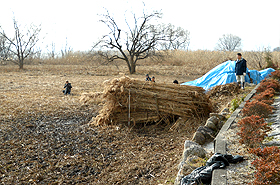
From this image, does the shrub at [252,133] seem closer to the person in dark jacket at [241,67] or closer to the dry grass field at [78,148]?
the dry grass field at [78,148]

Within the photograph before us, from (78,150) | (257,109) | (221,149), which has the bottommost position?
(78,150)

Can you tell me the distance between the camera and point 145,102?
7699mm

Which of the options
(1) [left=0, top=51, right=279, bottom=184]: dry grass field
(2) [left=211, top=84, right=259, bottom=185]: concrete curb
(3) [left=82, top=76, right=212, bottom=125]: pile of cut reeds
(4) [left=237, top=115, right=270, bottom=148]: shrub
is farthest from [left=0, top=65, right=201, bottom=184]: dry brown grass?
(4) [left=237, top=115, right=270, bottom=148]: shrub

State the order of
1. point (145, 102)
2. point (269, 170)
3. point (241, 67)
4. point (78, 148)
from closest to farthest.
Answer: point (269, 170) < point (78, 148) < point (145, 102) < point (241, 67)

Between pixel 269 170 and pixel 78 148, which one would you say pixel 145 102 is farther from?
pixel 269 170

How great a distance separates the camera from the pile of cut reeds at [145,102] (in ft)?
24.9

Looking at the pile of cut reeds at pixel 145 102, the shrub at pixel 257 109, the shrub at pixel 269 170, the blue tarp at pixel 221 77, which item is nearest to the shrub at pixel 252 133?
the shrub at pixel 269 170

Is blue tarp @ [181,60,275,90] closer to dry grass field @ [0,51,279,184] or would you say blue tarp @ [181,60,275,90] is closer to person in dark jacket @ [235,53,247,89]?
person in dark jacket @ [235,53,247,89]

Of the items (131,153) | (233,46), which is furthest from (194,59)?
(233,46)

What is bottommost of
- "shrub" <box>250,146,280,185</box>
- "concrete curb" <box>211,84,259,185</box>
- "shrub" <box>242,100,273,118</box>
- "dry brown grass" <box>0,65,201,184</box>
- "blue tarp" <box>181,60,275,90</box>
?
"dry brown grass" <box>0,65,201,184</box>

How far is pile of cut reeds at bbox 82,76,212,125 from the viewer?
7.60 m

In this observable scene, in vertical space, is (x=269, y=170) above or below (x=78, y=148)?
above

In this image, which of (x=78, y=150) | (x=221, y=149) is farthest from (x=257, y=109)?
(x=78, y=150)

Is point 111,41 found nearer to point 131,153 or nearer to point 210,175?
point 131,153
